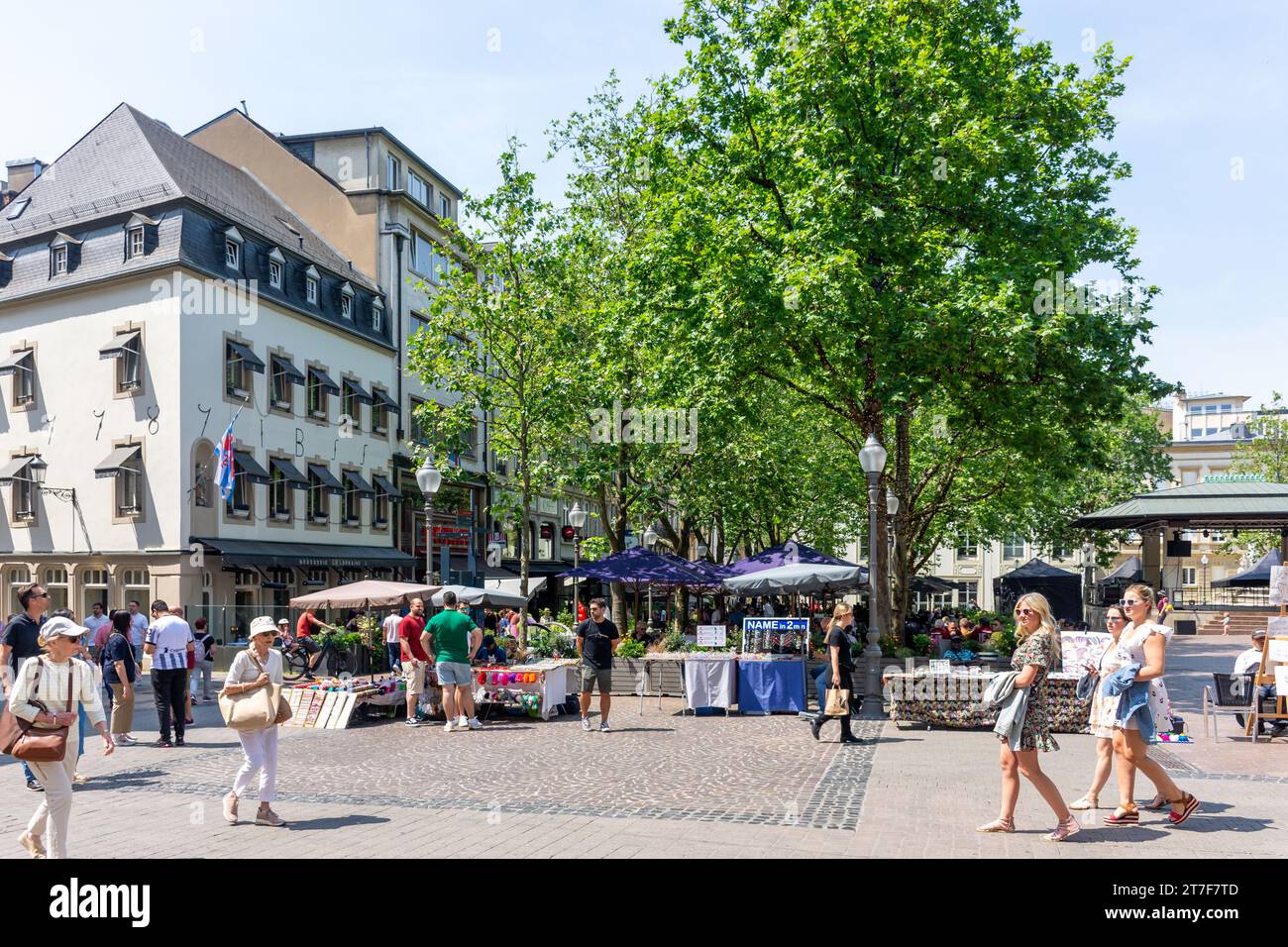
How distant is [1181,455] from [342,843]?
9653 centimetres

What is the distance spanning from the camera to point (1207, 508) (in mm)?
27328

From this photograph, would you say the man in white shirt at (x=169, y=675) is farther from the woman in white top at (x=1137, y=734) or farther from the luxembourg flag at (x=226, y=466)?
the luxembourg flag at (x=226, y=466)

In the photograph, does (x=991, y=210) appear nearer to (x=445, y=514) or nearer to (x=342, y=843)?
(x=342, y=843)

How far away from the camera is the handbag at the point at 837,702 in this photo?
46.3 feet

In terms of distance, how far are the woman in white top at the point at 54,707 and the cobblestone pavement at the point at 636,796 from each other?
2.75 ft

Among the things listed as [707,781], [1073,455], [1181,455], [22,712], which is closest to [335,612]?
[1073,455]

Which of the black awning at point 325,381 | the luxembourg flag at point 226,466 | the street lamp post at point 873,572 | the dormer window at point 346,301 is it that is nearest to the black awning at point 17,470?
the luxembourg flag at point 226,466

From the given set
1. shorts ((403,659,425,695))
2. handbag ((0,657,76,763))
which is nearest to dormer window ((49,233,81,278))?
shorts ((403,659,425,695))

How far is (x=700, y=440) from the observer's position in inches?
1179

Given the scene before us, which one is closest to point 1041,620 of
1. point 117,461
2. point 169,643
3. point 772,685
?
point 772,685

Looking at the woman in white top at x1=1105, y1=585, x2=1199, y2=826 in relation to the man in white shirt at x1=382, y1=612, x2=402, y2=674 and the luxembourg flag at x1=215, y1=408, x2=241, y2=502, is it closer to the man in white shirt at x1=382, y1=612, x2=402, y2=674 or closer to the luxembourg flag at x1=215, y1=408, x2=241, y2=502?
→ the man in white shirt at x1=382, y1=612, x2=402, y2=674

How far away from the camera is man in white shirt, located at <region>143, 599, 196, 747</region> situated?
14.5 meters

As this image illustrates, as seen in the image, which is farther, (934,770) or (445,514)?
(445,514)

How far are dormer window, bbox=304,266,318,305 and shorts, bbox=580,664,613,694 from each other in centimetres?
2597
